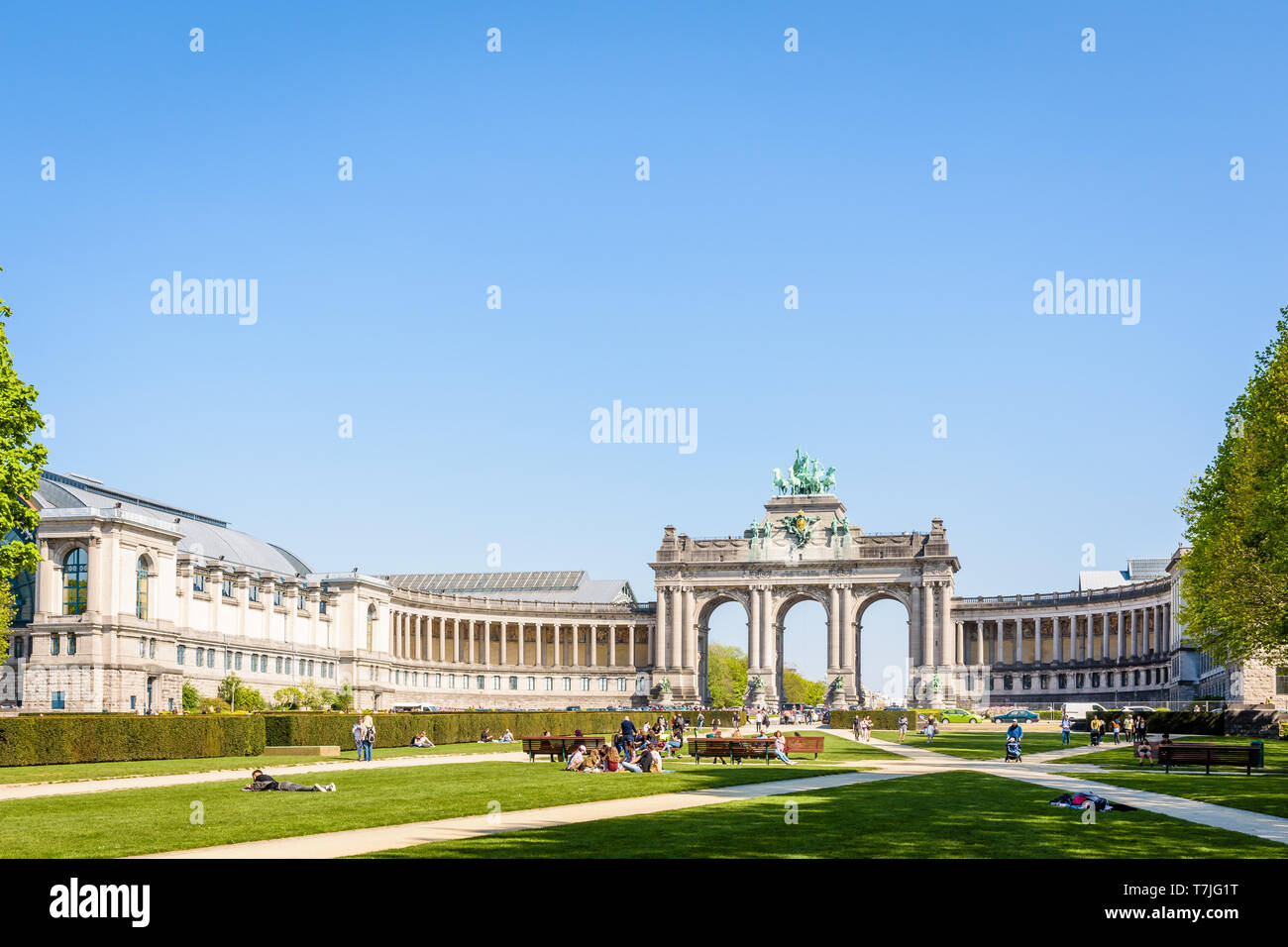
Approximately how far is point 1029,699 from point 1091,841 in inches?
5855

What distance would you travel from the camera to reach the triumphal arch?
163m

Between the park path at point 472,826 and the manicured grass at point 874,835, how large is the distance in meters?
0.77

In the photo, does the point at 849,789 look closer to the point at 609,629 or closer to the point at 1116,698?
the point at 1116,698

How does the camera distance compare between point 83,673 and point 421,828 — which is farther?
point 83,673

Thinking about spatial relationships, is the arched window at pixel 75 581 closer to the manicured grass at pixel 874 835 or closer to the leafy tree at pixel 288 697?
the leafy tree at pixel 288 697

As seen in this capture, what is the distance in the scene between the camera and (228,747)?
5759 cm

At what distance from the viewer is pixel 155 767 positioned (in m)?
49.5

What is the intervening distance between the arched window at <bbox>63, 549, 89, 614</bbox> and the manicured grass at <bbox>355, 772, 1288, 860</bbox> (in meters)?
77.0

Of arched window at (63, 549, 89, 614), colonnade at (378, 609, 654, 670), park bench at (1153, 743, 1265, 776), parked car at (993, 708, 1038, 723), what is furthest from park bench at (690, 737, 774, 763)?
colonnade at (378, 609, 654, 670)

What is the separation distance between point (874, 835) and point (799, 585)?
144 m

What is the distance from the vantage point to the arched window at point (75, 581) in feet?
317

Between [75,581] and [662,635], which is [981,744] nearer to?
[75,581]

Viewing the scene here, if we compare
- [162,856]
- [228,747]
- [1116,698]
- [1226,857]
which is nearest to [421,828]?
[162,856]
